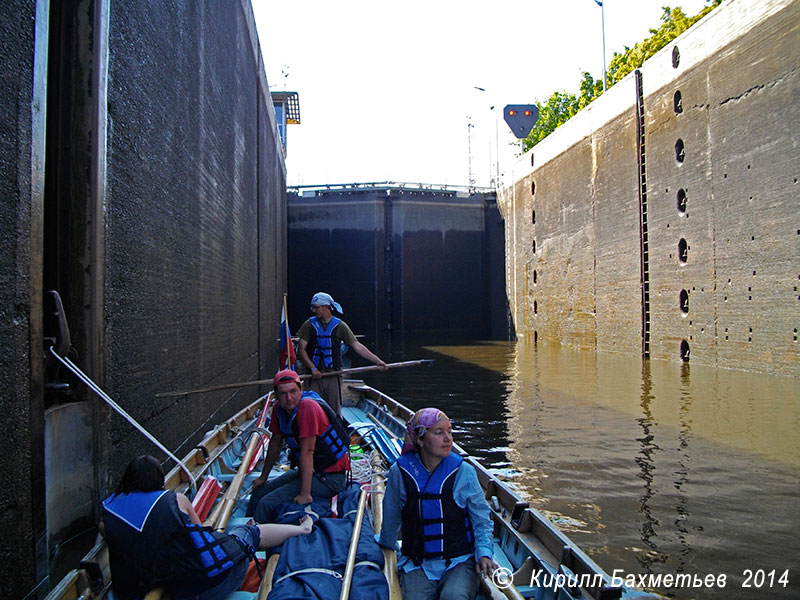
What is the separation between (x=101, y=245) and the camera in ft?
13.6

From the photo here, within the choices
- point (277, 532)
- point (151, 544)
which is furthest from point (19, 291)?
point (277, 532)

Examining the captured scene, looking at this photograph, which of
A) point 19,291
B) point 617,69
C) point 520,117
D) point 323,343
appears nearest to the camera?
point 19,291

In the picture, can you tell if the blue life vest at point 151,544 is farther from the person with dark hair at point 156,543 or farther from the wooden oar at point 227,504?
the wooden oar at point 227,504

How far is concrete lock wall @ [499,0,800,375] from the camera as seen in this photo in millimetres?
12141

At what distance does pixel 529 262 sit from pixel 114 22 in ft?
70.5

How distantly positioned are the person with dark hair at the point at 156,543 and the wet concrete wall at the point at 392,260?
78.1 ft

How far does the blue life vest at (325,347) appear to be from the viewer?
20.5 ft

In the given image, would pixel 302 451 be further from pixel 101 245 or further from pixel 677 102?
pixel 677 102

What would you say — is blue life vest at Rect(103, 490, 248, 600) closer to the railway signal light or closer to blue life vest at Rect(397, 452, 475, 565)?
→ blue life vest at Rect(397, 452, 475, 565)

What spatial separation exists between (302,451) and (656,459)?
486 centimetres

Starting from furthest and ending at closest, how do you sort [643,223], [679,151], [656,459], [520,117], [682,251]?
[520,117] < [643,223] < [679,151] < [682,251] < [656,459]

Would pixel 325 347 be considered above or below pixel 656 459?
above

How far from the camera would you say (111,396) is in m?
4.36

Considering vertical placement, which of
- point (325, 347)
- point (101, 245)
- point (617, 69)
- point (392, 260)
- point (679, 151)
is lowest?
point (325, 347)
